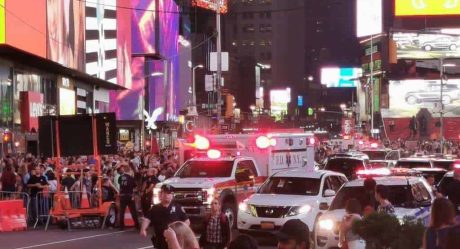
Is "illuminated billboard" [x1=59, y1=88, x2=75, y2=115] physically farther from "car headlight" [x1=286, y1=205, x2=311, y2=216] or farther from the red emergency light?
"car headlight" [x1=286, y1=205, x2=311, y2=216]

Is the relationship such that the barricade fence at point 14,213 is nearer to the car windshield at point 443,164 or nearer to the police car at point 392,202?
the police car at point 392,202

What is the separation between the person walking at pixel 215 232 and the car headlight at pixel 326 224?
398cm

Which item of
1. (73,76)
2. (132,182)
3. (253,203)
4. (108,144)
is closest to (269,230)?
(253,203)

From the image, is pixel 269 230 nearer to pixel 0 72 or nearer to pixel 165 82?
pixel 0 72

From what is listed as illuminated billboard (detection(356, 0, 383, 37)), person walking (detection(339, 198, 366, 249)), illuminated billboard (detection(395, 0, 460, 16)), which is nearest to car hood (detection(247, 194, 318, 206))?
person walking (detection(339, 198, 366, 249))

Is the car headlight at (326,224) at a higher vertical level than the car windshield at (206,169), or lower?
lower

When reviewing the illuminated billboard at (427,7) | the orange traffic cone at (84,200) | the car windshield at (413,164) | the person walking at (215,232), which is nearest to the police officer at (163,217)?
the person walking at (215,232)

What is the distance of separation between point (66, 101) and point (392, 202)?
3246 cm

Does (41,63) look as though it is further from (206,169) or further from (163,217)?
(163,217)

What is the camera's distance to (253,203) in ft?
55.4

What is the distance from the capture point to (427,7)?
83688 millimetres

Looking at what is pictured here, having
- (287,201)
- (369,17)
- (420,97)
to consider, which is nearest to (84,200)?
(287,201)

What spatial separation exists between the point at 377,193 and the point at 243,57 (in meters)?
159

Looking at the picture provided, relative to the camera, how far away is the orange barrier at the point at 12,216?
20.5 metres
